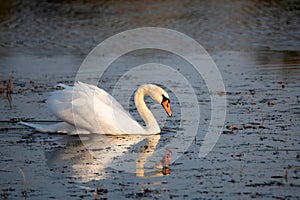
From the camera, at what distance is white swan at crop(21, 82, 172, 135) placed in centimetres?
1204

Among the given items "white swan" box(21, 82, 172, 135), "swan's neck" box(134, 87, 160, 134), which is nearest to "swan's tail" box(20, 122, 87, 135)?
"white swan" box(21, 82, 172, 135)

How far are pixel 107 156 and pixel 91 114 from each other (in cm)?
161

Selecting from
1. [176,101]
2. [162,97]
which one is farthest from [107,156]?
[176,101]

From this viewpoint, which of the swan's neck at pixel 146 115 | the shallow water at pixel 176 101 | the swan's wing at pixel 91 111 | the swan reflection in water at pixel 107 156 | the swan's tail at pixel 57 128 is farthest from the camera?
the swan's tail at pixel 57 128

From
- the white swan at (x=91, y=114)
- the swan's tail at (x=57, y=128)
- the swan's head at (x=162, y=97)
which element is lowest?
the swan's tail at (x=57, y=128)

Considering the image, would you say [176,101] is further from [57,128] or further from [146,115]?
[57,128]

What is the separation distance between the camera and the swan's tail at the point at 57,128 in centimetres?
1232

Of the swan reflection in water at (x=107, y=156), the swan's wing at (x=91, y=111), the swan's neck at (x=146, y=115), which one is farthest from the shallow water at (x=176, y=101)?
the swan's wing at (x=91, y=111)

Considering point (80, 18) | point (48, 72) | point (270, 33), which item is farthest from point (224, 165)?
point (80, 18)

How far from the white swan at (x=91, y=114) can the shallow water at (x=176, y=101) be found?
280mm

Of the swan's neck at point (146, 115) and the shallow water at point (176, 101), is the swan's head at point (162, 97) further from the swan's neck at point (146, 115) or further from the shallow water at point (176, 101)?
the shallow water at point (176, 101)

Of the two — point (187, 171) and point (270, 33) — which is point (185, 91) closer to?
point (187, 171)

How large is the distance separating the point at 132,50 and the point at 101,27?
5317 millimetres

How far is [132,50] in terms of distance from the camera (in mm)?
22234
